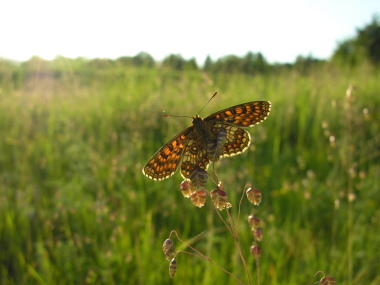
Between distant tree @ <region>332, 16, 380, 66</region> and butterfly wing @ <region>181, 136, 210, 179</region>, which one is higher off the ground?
distant tree @ <region>332, 16, 380, 66</region>

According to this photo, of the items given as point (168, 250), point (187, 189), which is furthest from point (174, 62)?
point (168, 250)

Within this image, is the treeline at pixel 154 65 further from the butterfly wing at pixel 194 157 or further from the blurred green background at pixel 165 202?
the butterfly wing at pixel 194 157

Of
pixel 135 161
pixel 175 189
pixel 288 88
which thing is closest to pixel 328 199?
pixel 175 189

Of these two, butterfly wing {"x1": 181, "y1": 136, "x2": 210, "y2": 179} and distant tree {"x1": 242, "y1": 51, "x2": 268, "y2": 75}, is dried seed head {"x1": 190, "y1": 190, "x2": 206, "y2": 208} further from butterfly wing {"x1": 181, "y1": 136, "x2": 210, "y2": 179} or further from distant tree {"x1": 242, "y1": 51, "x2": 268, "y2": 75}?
distant tree {"x1": 242, "y1": 51, "x2": 268, "y2": 75}

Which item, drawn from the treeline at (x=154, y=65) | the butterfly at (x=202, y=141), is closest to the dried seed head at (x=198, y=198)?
the butterfly at (x=202, y=141)

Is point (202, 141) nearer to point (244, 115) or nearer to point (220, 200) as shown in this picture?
point (244, 115)

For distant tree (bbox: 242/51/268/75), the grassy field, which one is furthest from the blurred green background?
distant tree (bbox: 242/51/268/75)

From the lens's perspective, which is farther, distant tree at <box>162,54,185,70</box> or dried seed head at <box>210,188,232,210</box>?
distant tree at <box>162,54,185,70</box>

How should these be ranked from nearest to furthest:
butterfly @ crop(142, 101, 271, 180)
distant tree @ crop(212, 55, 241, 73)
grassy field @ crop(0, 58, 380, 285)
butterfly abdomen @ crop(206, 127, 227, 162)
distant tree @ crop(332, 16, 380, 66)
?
butterfly abdomen @ crop(206, 127, 227, 162) → butterfly @ crop(142, 101, 271, 180) → grassy field @ crop(0, 58, 380, 285) → distant tree @ crop(212, 55, 241, 73) → distant tree @ crop(332, 16, 380, 66)
